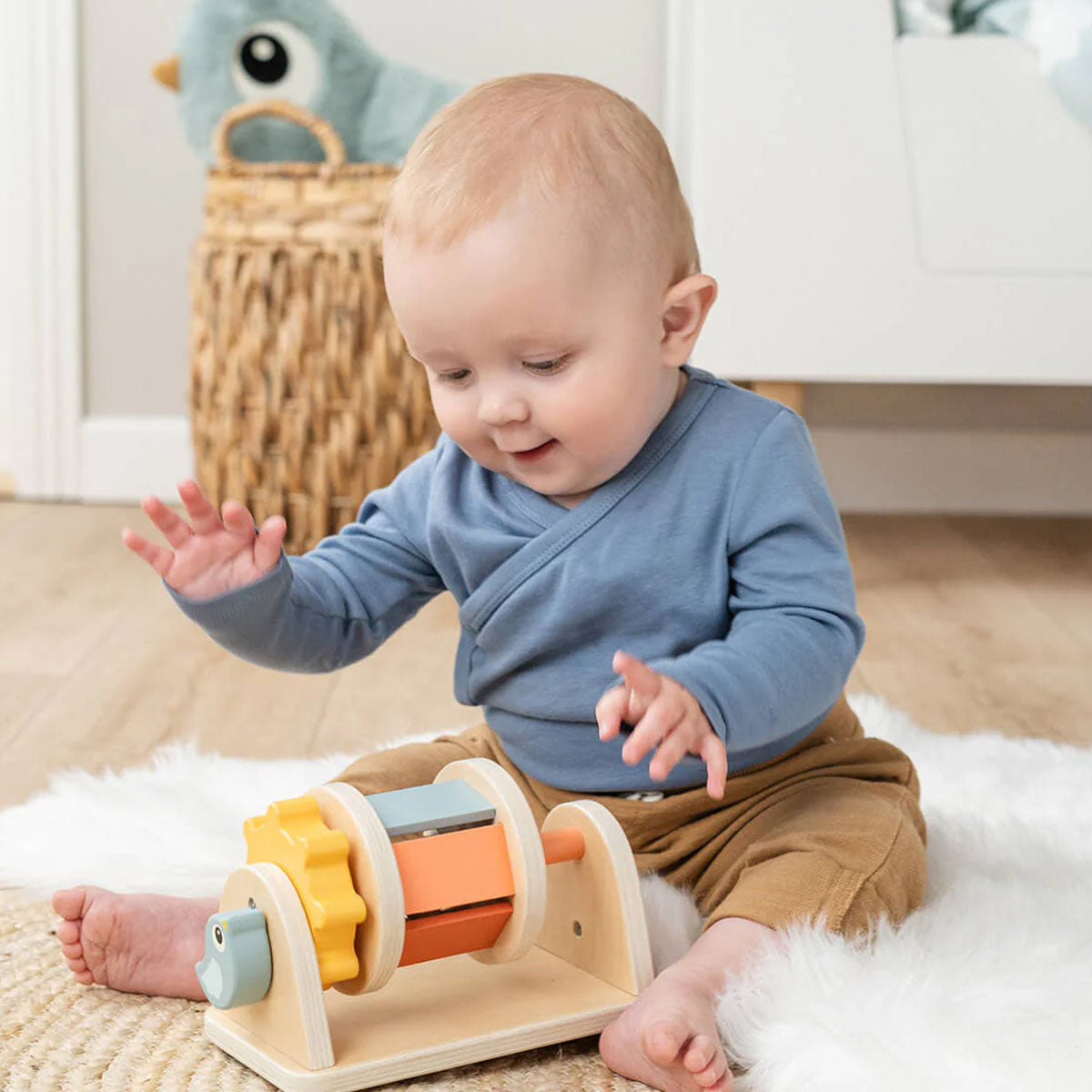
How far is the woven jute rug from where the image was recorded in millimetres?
611

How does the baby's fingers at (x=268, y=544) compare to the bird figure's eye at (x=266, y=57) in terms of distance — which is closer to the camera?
the baby's fingers at (x=268, y=544)

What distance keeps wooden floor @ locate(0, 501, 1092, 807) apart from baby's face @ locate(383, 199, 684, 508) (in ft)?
1.48

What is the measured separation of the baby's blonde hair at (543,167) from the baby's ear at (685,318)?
0.02 metres

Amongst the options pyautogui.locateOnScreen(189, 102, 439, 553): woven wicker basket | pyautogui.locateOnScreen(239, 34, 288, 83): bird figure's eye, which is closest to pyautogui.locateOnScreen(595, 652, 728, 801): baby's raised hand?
pyautogui.locateOnScreen(189, 102, 439, 553): woven wicker basket

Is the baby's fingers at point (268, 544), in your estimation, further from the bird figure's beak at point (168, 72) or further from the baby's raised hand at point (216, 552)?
the bird figure's beak at point (168, 72)

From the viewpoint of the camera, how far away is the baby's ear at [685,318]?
744 mm

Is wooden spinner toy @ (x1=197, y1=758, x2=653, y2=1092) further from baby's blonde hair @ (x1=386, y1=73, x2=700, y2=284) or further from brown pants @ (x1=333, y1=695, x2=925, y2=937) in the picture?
baby's blonde hair @ (x1=386, y1=73, x2=700, y2=284)

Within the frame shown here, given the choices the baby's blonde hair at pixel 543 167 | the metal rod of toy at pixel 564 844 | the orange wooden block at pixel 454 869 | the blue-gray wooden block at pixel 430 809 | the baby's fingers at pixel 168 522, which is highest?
the baby's blonde hair at pixel 543 167

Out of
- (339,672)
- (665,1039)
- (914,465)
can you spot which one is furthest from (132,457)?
(665,1039)

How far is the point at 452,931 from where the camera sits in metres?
0.63

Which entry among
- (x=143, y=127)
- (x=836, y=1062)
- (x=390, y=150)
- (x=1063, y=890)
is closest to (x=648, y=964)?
(x=836, y=1062)

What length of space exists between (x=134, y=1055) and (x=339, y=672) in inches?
27.7

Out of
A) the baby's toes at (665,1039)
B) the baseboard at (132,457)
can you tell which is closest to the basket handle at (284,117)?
the baseboard at (132,457)

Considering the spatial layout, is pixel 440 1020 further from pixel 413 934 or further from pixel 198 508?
pixel 198 508
